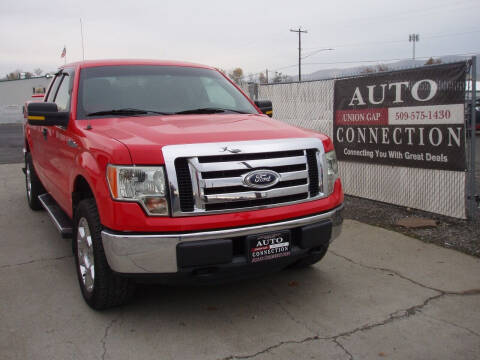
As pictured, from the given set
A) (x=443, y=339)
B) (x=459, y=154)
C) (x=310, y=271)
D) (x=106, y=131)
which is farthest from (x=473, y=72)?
(x=106, y=131)

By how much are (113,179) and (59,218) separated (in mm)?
1965

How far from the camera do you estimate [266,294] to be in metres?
3.82

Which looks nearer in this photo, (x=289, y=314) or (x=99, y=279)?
(x=99, y=279)

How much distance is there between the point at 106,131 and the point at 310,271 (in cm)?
226

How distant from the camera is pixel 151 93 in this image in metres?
4.24

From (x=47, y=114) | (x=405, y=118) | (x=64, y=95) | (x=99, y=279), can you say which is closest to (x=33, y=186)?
(x=64, y=95)

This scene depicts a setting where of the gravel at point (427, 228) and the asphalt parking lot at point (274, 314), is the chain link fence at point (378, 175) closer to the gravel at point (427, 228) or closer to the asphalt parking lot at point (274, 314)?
the gravel at point (427, 228)

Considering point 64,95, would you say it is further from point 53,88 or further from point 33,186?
point 33,186

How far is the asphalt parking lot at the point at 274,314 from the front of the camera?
2.96 meters

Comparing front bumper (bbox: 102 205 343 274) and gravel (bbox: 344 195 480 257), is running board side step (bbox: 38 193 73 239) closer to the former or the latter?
front bumper (bbox: 102 205 343 274)

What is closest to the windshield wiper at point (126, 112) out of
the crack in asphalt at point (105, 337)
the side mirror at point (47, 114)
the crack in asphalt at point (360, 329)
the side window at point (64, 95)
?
the side mirror at point (47, 114)

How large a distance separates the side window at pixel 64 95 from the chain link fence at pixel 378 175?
412 centimetres

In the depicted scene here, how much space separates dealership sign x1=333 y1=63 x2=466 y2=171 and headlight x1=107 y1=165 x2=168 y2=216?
404 cm

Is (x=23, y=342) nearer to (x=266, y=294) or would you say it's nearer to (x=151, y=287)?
(x=151, y=287)
